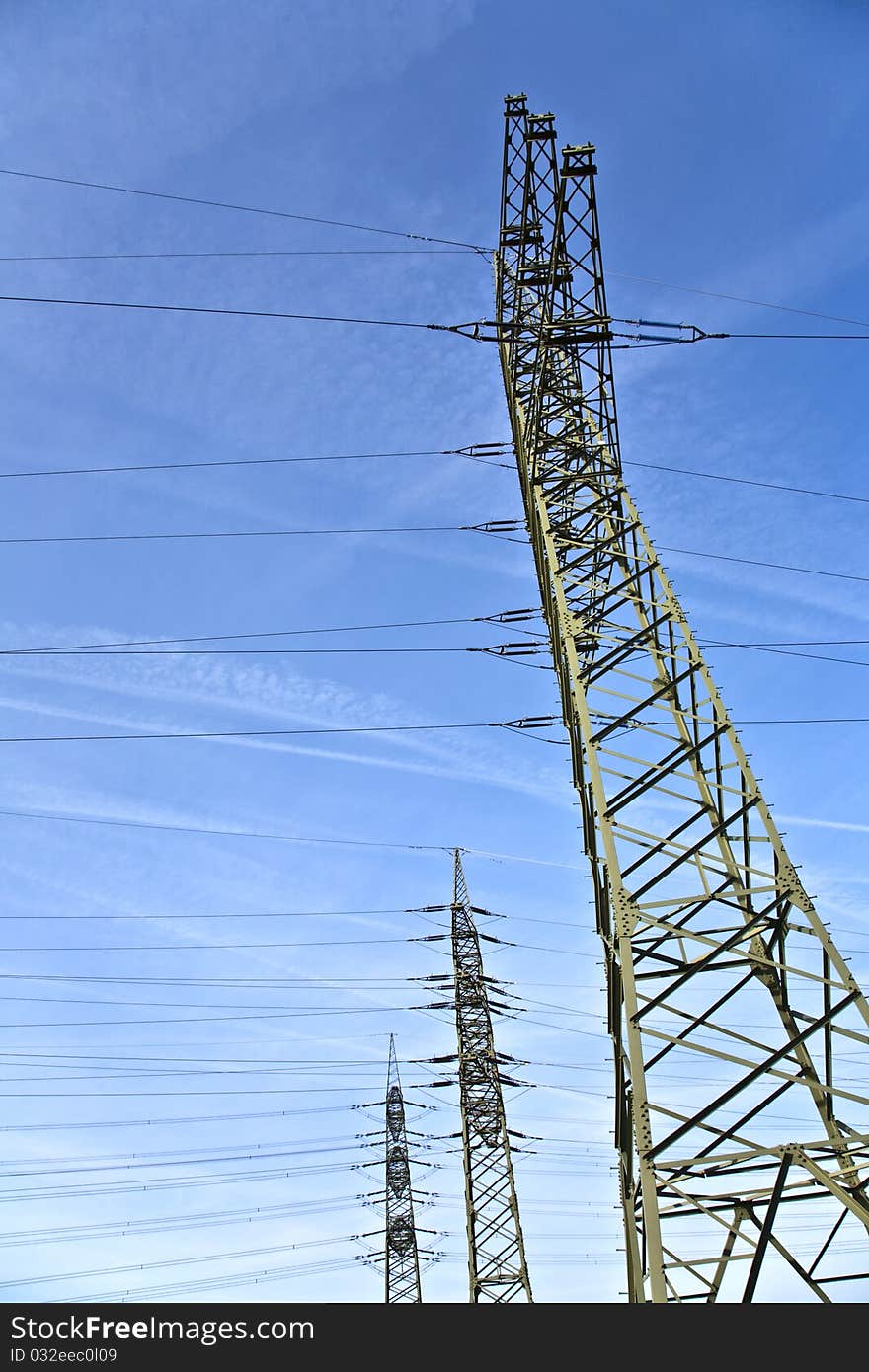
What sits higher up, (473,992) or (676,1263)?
(473,992)

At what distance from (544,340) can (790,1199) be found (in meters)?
12.9

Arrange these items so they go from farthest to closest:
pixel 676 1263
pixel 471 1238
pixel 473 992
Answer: pixel 473 992
pixel 471 1238
pixel 676 1263

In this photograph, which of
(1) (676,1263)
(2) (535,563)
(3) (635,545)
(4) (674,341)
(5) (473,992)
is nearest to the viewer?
(1) (676,1263)

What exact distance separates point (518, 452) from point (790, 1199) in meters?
12.7

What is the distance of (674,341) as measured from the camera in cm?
1628
